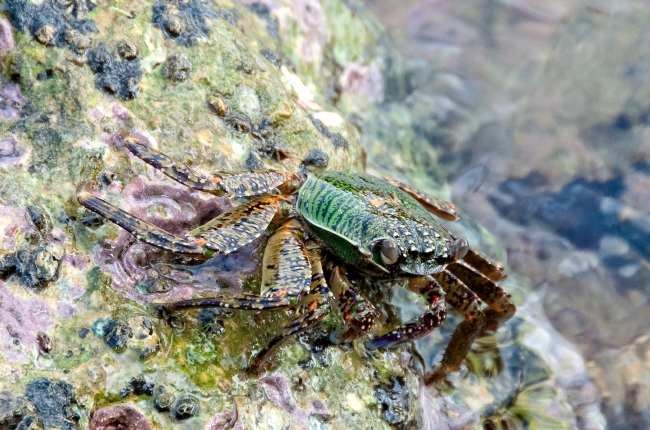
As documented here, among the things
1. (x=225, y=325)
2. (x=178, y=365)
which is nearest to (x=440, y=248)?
(x=225, y=325)

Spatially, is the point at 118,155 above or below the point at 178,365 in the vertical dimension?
above

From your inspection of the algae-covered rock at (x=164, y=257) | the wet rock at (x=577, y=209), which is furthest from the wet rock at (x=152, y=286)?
the wet rock at (x=577, y=209)

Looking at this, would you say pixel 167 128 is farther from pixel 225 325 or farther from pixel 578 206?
pixel 578 206

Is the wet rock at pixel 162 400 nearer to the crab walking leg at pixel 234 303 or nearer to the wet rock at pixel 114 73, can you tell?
the crab walking leg at pixel 234 303

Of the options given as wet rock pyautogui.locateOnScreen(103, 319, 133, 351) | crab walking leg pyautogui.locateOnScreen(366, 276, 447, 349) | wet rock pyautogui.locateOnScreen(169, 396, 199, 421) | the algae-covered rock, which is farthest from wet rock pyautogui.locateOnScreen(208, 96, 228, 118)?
wet rock pyautogui.locateOnScreen(169, 396, 199, 421)

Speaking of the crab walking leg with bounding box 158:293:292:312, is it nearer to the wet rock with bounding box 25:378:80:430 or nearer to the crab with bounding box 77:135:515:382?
the crab with bounding box 77:135:515:382

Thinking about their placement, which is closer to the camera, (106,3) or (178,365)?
(178,365)
